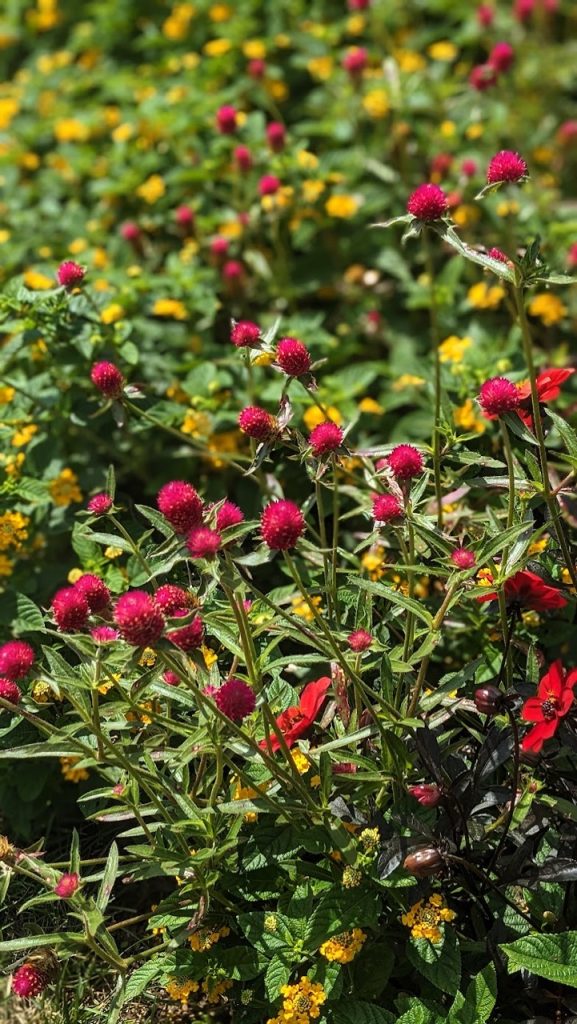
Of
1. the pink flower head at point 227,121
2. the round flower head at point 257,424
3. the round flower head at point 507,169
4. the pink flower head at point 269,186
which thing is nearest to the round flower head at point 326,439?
the round flower head at point 257,424

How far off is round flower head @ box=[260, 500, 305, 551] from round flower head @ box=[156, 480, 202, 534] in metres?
0.10

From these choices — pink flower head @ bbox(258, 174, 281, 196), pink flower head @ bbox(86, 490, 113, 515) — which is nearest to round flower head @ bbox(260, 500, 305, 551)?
pink flower head @ bbox(86, 490, 113, 515)

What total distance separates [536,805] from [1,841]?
867 mm

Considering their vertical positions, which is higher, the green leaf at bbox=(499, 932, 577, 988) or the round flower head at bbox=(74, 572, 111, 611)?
the round flower head at bbox=(74, 572, 111, 611)

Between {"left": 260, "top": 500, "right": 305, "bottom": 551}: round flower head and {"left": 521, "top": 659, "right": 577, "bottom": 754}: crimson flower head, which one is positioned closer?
{"left": 260, "top": 500, "right": 305, "bottom": 551}: round flower head

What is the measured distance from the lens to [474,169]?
10.8ft

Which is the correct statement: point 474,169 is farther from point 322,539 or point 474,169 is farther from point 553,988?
point 553,988

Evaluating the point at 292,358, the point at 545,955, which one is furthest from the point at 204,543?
the point at 545,955

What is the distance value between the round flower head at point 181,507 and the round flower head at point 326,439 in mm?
260

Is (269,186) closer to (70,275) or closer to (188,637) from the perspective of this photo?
(70,275)

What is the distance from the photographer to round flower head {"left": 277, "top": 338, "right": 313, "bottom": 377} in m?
1.84

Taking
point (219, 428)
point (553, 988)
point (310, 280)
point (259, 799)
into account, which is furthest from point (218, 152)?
point (553, 988)

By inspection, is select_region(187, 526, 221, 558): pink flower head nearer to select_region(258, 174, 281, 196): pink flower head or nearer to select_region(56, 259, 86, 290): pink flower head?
select_region(56, 259, 86, 290): pink flower head

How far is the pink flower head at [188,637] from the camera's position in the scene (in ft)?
5.00
